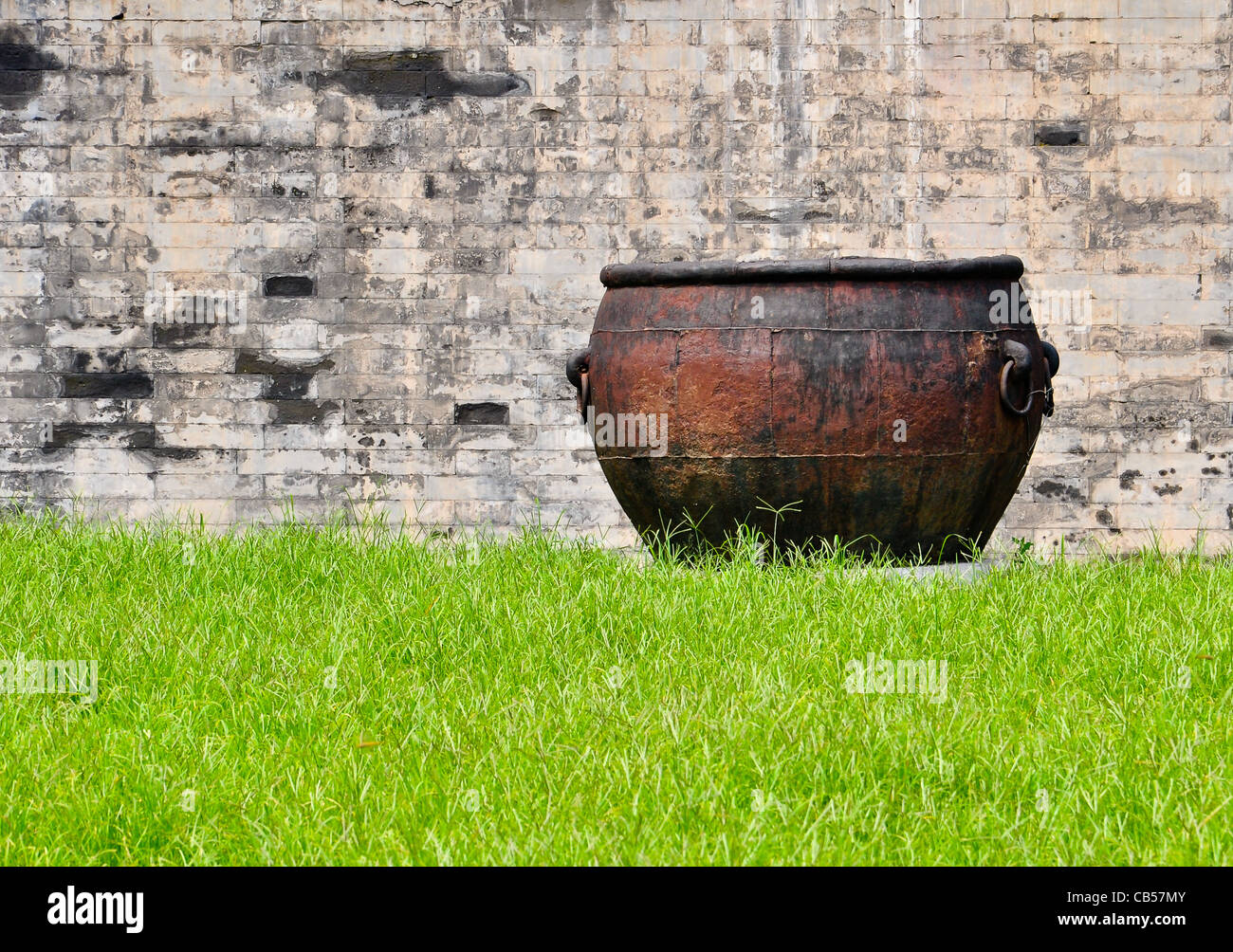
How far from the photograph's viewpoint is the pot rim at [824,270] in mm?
3684

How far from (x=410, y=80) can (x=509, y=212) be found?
74cm

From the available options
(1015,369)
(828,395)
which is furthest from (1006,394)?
(828,395)

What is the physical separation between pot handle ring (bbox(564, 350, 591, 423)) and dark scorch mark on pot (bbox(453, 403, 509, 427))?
143 centimetres

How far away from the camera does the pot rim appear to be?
368cm

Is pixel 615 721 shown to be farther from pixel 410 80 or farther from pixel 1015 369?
pixel 410 80

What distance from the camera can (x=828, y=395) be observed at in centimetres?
365

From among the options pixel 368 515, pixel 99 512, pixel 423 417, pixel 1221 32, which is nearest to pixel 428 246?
pixel 423 417

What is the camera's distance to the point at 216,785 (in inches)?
82.2

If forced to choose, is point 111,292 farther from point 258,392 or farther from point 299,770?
point 299,770

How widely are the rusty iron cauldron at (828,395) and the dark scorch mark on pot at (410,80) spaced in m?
2.07

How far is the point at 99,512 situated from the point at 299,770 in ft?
12.7

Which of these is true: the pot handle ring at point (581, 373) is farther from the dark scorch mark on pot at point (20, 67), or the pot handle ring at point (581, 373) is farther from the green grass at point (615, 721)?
the dark scorch mark on pot at point (20, 67)

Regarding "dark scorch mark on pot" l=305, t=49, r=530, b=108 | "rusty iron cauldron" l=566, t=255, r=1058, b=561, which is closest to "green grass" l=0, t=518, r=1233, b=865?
"rusty iron cauldron" l=566, t=255, r=1058, b=561

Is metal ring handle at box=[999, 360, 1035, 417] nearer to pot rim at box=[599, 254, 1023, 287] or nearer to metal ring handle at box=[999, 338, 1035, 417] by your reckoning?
metal ring handle at box=[999, 338, 1035, 417]
